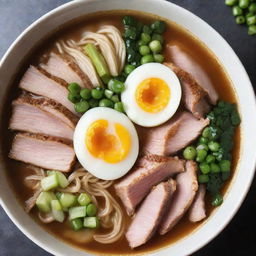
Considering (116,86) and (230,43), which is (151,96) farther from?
(230,43)

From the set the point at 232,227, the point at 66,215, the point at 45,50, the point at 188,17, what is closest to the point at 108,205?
the point at 66,215

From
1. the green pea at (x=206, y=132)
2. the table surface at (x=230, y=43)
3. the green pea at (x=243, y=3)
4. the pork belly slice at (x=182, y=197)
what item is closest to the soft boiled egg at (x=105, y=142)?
the pork belly slice at (x=182, y=197)

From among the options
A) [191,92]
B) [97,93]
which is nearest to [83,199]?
[97,93]

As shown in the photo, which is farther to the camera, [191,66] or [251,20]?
[251,20]

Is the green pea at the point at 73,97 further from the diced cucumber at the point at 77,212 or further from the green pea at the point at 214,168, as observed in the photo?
the green pea at the point at 214,168

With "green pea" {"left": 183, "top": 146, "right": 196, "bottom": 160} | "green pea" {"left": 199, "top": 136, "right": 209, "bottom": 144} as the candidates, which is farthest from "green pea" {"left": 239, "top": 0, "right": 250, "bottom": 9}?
"green pea" {"left": 183, "top": 146, "right": 196, "bottom": 160}

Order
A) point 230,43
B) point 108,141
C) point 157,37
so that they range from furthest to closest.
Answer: point 230,43, point 157,37, point 108,141

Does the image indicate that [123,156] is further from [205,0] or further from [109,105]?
[205,0]

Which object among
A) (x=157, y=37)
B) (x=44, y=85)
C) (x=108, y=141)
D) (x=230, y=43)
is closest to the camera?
(x=108, y=141)
